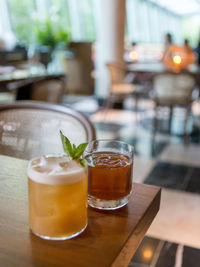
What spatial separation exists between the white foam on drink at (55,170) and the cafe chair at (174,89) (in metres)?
2.93

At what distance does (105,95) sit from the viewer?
5238mm

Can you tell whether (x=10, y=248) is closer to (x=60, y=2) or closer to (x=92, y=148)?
(x=92, y=148)

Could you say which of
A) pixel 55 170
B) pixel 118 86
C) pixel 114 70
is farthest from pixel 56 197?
pixel 118 86

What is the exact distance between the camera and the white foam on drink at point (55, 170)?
1.56ft

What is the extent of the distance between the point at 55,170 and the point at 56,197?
4 cm

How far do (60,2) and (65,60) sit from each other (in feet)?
10.2

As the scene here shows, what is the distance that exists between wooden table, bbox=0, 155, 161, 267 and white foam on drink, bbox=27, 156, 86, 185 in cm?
10

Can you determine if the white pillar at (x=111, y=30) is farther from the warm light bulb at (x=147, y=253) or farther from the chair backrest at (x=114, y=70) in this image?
the warm light bulb at (x=147, y=253)

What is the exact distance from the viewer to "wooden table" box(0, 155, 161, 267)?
459mm

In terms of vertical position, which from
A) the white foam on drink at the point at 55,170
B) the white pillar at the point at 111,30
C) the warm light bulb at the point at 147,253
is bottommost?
the warm light bulb at the point at 147,253

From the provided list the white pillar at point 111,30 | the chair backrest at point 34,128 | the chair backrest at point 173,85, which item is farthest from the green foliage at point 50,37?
the chair backrest at point 34,128

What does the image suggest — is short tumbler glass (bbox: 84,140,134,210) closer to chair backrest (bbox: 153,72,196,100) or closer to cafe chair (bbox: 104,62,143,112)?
chair backrest (bbox: 153,72,196,100)

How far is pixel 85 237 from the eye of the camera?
51cm

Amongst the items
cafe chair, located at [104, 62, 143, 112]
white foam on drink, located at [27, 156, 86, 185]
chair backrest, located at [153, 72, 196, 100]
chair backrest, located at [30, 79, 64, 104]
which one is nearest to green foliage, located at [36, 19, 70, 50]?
cafe chair, located at [104, 62, 143, 112]
